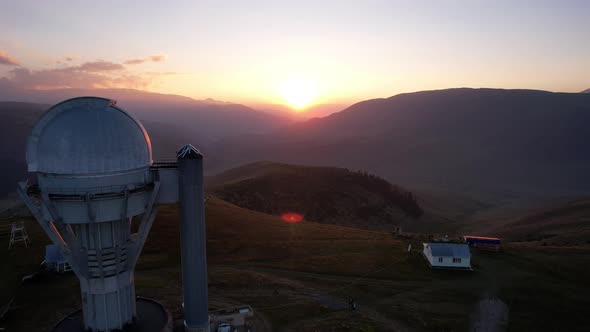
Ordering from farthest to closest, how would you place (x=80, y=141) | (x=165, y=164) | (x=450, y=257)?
1. (x=450, y=257)
2. (x=165, y=164)
3. (x=80, y=141)

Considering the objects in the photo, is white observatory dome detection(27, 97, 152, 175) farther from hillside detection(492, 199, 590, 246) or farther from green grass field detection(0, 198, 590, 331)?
hillside detection(492, 199, 590, 246)

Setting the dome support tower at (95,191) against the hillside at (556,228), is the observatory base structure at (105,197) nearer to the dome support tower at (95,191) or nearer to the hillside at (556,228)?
the dome support tower at (95,191)

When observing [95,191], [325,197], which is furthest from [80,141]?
[325,197]

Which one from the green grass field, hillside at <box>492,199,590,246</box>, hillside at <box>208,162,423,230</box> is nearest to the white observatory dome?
the green grass field

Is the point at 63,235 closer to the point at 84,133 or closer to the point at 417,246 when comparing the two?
the point at 84,133

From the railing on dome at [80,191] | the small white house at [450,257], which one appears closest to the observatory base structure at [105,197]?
the railing on dome at [80,191]

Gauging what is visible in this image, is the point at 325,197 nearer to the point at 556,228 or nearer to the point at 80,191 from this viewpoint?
the point at 556,228
